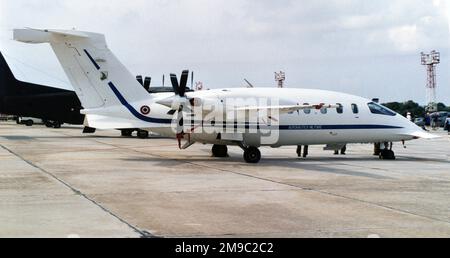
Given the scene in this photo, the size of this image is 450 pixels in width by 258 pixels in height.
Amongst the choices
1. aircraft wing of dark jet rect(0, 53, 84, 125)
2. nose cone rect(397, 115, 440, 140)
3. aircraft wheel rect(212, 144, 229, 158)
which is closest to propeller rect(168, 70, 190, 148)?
aircraft wheel rect(212, 144, 229, 158)

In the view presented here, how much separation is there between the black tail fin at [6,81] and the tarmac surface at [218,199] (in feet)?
72.9

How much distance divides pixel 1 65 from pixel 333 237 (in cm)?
3946

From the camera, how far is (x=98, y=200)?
1138 centimetres

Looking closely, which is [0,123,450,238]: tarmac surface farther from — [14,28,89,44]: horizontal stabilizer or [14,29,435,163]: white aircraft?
[14,28,89,44]: horizontal stabilizer

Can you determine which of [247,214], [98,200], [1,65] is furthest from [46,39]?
[1,65]

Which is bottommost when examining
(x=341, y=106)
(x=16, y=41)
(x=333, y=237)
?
(x=333, y=237)

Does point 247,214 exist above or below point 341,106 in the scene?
below

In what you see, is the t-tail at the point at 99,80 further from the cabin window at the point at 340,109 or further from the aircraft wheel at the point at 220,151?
the cabin window at the point at 340,109

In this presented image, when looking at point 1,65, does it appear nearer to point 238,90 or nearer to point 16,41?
point 16,41

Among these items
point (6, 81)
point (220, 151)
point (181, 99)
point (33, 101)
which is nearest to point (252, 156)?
point (220, 151)

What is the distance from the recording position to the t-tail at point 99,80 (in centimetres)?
2081

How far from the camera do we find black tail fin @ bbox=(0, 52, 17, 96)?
41.0 meters

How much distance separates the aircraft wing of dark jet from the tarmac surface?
21.5 m

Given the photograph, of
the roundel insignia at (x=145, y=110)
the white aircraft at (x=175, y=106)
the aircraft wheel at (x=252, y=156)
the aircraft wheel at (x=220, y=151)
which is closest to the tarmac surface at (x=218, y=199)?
the aircraft wheel at (x=252, y=156)
